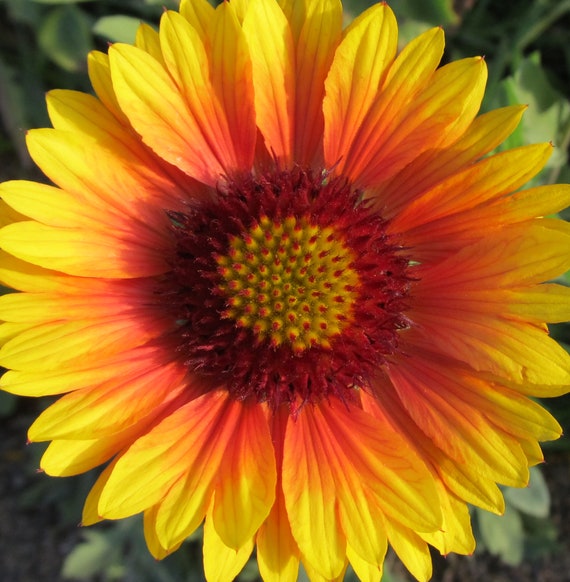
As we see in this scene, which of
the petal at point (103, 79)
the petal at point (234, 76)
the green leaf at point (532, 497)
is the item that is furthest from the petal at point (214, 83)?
the green leaf at point (532, 497)

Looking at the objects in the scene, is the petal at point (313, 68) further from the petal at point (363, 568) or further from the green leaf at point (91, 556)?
the green leaf at point (91, 556)

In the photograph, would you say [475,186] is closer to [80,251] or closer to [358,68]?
[358,68]

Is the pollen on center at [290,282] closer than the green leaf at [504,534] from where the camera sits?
Yes

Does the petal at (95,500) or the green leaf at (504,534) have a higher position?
the petal at (95,500)

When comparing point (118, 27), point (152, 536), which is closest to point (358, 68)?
point (118, 27)

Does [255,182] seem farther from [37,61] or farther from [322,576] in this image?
[37,61]

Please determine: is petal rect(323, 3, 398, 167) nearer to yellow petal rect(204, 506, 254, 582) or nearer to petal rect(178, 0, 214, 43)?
petal rect(178, 0, 214, 43)

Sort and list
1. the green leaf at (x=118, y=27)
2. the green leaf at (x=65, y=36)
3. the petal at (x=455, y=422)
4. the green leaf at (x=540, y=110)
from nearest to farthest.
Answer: the petal at (x=455, y=422) → the green leaf at (x=118, y=27) → the green leaf at (x=540, y=110) → the green leaf at (x=65, y=36)
